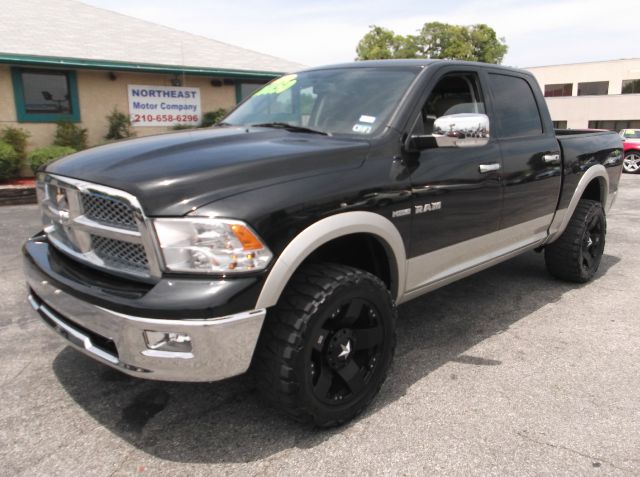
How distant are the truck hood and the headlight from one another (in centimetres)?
6

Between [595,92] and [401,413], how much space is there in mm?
50963

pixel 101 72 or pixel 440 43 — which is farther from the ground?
pixel 440 43

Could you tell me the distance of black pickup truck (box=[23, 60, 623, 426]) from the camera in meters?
2.14

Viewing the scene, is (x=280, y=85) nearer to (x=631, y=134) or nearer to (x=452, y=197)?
(x=452, y=197)

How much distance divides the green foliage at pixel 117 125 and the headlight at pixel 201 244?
1208cm

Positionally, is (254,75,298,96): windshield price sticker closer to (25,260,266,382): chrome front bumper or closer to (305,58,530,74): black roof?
(305,58,530,74): black roof

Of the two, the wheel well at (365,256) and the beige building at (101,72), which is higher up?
the beige building at (101,72)

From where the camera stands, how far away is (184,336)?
212 centimetres

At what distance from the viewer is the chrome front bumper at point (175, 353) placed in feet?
6.90

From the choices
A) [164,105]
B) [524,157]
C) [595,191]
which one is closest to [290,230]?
[524,157]

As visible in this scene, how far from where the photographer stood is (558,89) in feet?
156

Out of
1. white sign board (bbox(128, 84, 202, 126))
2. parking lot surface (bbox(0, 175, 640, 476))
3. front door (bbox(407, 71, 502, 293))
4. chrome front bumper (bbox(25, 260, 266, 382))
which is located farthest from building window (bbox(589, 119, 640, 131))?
chrome front bumper (bbox(25, 260, 266, 382))

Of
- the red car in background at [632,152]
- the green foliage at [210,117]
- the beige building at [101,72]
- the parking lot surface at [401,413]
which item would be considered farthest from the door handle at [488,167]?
the red car in background at [632,152]

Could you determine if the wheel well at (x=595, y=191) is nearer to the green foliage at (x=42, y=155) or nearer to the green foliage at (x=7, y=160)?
the green foliage at (x=42, y=155)
